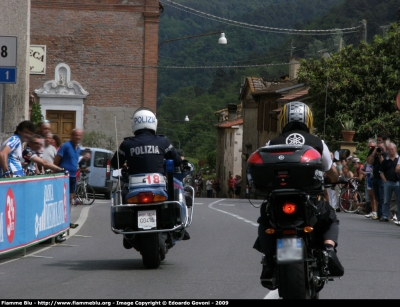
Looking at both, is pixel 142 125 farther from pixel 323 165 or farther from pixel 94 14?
pixel 94 14

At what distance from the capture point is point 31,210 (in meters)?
11.8

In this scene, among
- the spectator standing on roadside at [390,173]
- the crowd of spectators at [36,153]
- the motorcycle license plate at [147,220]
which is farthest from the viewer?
the spectator standing on roadside at [390,173]

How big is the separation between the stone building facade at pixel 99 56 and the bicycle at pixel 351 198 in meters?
18.5

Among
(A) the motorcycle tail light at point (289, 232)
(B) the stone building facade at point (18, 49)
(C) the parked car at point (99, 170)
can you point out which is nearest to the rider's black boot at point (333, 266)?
(A) the motorcycle tail light at point (289, 232)

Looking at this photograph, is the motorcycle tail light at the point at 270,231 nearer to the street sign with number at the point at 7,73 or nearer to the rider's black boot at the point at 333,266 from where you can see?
the rider's black boot at the point at 333,266

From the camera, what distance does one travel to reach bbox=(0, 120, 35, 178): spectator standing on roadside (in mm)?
12859

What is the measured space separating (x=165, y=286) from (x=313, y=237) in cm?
206

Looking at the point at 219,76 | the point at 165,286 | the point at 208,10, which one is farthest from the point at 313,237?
the point at 208,10

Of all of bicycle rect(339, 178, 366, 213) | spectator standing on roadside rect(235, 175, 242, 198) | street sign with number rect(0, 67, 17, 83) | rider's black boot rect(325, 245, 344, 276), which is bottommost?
spectator standing on roadside rect(235, 175, 242, 198)

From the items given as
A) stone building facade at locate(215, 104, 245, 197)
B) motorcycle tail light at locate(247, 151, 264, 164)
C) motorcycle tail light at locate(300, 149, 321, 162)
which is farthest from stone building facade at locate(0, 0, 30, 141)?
stone building facade at locate(215, 104, 245, 197)

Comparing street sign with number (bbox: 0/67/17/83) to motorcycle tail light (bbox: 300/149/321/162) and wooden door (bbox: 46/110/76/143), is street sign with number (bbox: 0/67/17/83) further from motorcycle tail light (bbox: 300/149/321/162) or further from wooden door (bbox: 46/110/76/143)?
wooden door (bbox: 46/110/76/143)

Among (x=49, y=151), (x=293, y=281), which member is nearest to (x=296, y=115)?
(x=293, y=281)

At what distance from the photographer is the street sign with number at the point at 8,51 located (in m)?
14.1

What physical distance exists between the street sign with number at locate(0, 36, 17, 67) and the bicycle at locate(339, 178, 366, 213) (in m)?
13.2
